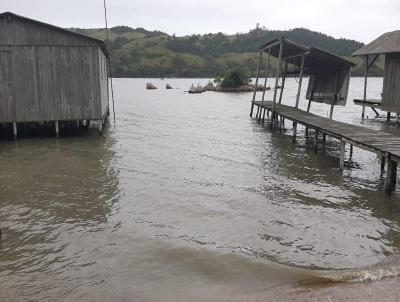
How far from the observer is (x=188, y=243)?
881cm

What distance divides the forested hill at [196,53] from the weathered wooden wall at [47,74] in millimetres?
116382

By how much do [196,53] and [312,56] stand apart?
139 metres

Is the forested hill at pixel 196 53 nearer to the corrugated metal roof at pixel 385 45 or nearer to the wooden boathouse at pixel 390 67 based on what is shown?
the corrugated metal roof at pixel 385 45

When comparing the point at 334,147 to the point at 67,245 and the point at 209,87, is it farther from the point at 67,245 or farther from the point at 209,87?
the point at 209,87

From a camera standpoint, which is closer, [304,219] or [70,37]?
[304,219]

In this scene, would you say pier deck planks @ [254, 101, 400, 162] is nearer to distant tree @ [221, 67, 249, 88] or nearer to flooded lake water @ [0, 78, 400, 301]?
flooded lake water @ [0, 78, 400, 301]

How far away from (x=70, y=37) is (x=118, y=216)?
1156 centimetres

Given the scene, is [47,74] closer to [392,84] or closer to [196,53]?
[392,84]

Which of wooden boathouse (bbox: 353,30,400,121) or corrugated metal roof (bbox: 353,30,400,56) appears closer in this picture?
corrugated metal roof (bbox: 353,30,400,56)

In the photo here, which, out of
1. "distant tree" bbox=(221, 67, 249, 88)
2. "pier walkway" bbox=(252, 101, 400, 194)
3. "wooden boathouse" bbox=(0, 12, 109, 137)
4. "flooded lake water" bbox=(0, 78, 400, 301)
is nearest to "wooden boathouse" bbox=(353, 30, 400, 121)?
"pier walkway" bbox=(252, 101, 400, 194)

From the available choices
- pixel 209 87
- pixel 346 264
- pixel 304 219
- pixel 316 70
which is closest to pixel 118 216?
pixel 304 219

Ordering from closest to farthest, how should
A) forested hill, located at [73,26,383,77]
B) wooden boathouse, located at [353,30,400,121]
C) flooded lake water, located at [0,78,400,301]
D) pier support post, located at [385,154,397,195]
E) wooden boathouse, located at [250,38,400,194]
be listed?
flooded lake water, located at [0,78,400,301], pier support post, located at [385,154,397,195], wooden boathouse, located at [250,38,400,194], wooden boathouse, located at [353,30,400,121], forested hill, located at [73,26,383,77]

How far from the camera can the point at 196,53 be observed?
159125 millimetres

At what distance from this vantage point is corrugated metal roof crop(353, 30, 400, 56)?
2525 cm
